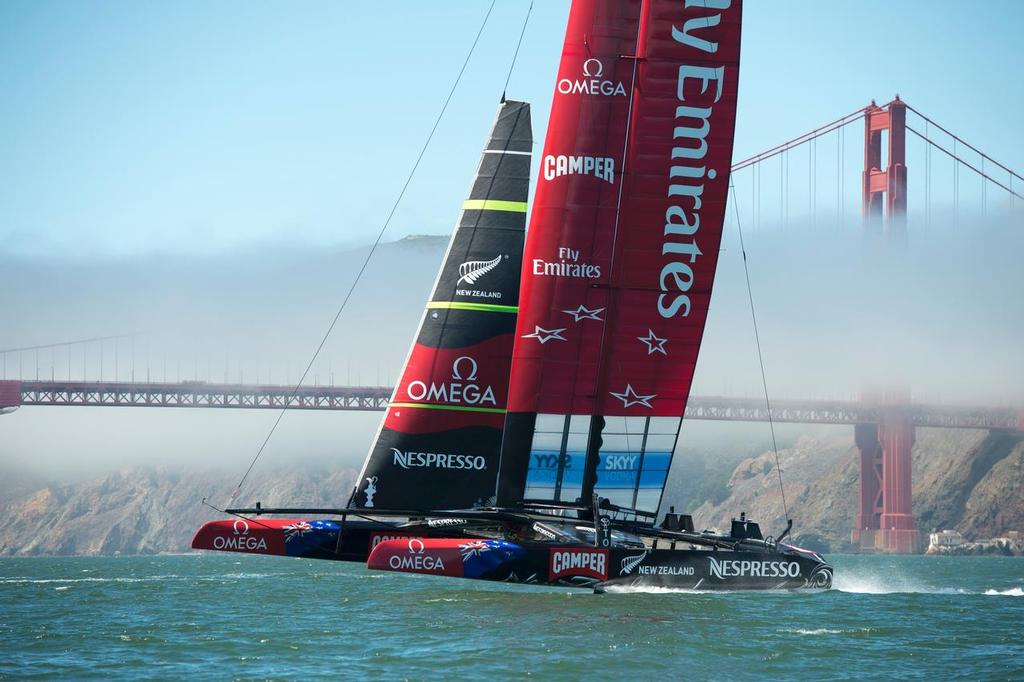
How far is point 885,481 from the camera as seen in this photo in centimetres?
5725

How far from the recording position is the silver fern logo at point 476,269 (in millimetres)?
17234

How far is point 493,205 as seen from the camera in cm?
1739

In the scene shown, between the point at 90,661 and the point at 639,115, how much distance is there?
8.05 m

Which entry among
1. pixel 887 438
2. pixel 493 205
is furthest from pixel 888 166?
pixel 493 205

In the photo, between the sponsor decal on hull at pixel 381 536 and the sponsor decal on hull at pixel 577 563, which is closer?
the sponsor decal on hull at pixel 577 563

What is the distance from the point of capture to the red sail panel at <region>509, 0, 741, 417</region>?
15.5 m

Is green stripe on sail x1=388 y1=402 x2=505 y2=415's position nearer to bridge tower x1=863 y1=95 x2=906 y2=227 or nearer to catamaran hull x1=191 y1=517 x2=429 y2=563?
catamaran hull x1=191 y1=517 x2=429 y2=563

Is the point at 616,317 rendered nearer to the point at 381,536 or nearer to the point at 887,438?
the point at 381,536

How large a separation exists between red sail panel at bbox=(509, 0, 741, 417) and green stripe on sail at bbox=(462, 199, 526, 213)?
1.91 m

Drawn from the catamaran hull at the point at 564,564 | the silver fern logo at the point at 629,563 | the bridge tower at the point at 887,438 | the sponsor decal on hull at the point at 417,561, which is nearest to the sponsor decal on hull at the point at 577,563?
the catamaran hull at the point at 564,564

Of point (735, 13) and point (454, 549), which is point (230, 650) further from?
point (735, 13)

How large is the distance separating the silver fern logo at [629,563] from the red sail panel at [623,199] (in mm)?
1689

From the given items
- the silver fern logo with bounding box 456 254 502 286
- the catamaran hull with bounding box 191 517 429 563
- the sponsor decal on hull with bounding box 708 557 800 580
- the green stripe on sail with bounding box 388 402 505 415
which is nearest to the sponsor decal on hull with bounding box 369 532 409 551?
the catamaran hull with bounding box 191 517 429 563

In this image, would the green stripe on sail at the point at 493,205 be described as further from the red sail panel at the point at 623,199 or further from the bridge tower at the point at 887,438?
the bridge tower at the point at 887,438
